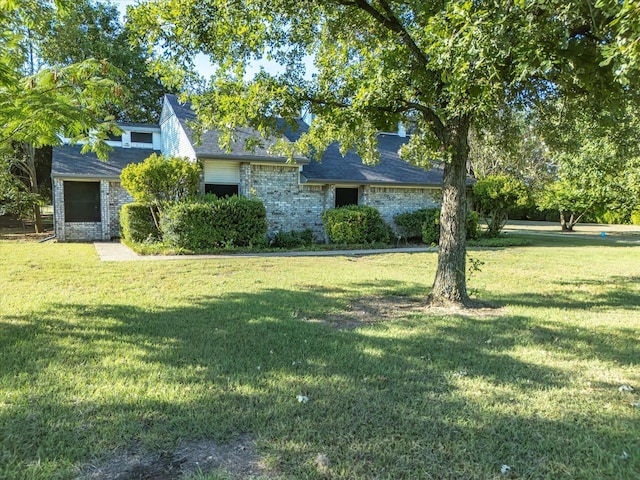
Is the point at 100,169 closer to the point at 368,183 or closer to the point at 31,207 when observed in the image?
the point at 31,207

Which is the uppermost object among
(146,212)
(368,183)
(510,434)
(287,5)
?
(287,5)

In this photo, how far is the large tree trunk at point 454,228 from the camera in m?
6.55

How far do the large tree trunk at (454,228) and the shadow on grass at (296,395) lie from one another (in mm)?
1103

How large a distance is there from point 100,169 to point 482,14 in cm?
1588

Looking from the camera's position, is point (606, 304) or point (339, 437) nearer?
point (339, 437)

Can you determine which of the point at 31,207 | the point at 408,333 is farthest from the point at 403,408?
the point at 31,207

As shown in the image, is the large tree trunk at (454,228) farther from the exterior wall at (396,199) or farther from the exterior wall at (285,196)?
the exterior wall at (396,199)

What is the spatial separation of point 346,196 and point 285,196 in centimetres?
274

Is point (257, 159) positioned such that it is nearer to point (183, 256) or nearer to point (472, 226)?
point (183, 256)

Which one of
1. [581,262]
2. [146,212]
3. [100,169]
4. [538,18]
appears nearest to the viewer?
[538,18]

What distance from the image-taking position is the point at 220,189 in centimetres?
1541

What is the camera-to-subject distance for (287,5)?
20.8ft

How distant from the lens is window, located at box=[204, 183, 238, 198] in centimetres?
1529

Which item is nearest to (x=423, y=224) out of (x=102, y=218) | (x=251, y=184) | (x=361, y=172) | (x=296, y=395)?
(x=361, y=172)
